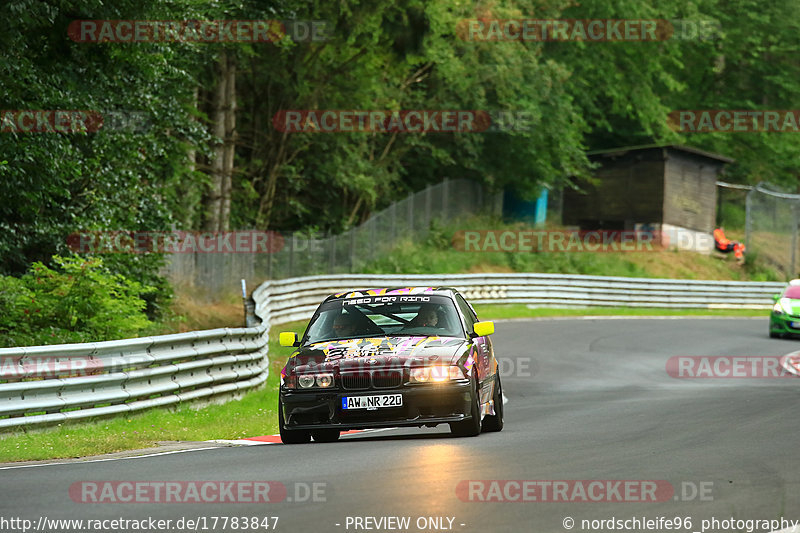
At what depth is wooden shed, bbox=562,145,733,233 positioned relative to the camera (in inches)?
2192

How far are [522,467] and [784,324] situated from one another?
22628 millimetres

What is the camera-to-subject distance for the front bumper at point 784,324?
30797mm

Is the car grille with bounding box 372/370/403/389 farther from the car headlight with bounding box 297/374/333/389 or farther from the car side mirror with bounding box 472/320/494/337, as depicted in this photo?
the car side mirror with bounding box 472/320/494/337

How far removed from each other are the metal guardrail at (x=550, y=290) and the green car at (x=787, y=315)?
31.6 feet

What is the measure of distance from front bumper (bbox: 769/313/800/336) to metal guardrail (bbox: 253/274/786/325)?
31.8 ft

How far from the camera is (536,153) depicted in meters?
50.4

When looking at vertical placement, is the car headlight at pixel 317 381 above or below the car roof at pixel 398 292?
below

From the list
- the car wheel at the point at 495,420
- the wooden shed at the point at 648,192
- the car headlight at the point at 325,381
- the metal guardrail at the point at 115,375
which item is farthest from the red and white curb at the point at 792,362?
the wooden shed at the point at 648,192

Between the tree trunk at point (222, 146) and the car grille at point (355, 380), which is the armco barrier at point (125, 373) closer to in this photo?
the car grille at point (355, 380)

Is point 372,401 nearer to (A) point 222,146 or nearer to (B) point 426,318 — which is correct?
(B) point 426,318

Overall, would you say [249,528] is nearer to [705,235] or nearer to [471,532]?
[471,532]

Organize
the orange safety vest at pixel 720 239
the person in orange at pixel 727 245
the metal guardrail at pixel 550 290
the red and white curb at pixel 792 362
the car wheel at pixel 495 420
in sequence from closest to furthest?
the car wheel at pixel 495 420 < the red and white curb at pixel 792 362 < the metal guardrail at pixel 550 290 < the person in orange at pixel 727 245 < the orange safety vest at pixel 720 239

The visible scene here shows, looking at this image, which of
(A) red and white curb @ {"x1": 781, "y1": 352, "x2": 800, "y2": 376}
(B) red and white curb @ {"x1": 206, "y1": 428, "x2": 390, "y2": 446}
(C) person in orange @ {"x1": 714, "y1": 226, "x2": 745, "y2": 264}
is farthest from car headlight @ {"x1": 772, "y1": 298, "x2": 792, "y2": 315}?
(C) person in orange @ {"x1": 714, "y1": 226, "x2": 745, "y2": 264}

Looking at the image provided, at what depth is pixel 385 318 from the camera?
13.6 metres
